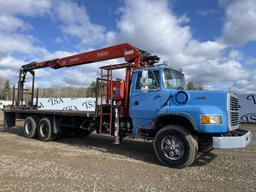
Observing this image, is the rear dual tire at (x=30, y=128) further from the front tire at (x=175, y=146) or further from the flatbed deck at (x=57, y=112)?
the front tire at (x=175, y=146)

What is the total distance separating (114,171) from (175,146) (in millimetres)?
1761

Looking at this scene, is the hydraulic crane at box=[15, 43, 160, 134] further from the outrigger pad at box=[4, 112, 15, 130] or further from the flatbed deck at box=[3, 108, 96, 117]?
the outrigger pad at box=[4, 112, 15, 130]

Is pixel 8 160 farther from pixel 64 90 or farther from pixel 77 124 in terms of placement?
pixel 64 90

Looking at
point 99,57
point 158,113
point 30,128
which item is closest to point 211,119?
point 158,113

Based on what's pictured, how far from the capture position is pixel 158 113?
8422 mm

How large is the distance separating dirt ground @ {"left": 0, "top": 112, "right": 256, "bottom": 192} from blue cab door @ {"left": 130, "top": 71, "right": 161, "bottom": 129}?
1.16m

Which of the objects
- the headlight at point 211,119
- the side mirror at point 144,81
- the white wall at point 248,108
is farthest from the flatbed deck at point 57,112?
the white wall at point 248,108

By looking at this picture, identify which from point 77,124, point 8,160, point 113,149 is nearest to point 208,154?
point 113,149

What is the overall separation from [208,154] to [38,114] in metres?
7.59

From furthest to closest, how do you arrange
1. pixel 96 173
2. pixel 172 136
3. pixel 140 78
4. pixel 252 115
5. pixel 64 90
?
1. pixel 64 90
2. pixel 252 115
3. pixel 140 78
4. pixel 172 136
5. pixel 96 173

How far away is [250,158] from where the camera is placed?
9336 millimetres

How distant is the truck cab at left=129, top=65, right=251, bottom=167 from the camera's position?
7.53 m

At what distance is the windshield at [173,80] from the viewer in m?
8.80

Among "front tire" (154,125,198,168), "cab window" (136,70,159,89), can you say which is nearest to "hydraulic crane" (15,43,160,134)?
"cab window" (136,70,159,89)
